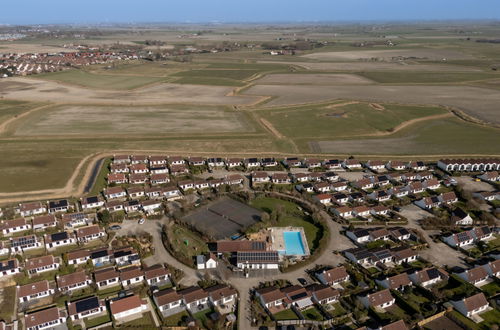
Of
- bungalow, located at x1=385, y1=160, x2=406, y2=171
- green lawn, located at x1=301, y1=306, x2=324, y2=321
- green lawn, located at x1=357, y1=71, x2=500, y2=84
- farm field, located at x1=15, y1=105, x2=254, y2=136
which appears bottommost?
green lawn, located at x1=301, y1=306, x2=324, y2=321

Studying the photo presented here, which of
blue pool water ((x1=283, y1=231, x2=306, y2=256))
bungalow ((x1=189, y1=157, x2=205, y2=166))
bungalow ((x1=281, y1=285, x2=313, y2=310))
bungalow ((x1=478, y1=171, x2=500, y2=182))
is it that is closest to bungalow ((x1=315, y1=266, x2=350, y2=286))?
bungalow ((x1=281, y1=285, x2=313, y2=310))

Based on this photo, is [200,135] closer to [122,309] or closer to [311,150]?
[311,150]

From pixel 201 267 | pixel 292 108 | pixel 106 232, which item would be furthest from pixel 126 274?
pixel 292 108

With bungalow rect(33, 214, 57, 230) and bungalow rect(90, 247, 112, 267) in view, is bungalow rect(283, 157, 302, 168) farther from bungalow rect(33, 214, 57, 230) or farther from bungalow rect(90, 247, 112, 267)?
bungalow rect(33, 214, 57, 230)

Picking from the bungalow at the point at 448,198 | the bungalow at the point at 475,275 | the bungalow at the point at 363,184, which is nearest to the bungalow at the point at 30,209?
the bungalow at the point at 363,184

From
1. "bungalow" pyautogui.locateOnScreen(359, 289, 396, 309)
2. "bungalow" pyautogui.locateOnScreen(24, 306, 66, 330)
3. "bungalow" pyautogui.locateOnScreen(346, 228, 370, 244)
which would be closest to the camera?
"bungalow" pyautogui.locateOnScreen(24, 306, 66, 330)

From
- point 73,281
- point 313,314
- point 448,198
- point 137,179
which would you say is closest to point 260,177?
point 137,179
